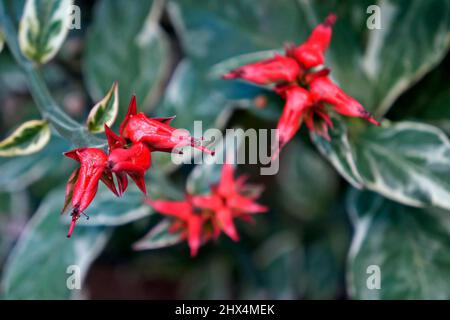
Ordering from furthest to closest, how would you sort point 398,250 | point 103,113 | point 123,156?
point 398,250, point 103,113, point 123,156

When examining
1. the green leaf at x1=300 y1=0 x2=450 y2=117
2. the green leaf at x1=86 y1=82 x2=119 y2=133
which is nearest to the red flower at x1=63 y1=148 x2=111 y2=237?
the green leaf at x1=86 y1=82 x2=119 y2=133

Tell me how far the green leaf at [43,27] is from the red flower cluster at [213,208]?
1.00 feet

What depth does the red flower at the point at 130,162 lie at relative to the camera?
57cm

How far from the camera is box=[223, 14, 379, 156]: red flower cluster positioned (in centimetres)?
70

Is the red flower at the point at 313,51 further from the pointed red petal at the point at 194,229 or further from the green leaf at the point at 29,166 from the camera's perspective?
the green leaf at the point at 29,166

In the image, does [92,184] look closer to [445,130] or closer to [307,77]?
[307,77]

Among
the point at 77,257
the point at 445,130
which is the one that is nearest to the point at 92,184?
the point at 77,257

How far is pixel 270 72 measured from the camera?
73cm

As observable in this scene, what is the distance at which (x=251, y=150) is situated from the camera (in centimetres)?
108

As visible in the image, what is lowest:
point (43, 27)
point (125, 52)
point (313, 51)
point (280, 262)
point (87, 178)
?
point (87, 178)

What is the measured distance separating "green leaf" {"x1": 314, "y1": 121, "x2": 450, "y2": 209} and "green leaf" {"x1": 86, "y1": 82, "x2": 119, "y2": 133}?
0.31m

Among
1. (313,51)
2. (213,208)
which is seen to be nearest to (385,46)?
(313,51)

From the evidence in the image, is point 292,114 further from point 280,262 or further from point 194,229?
point 280,262

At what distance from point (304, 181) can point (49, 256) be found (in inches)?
26.4
